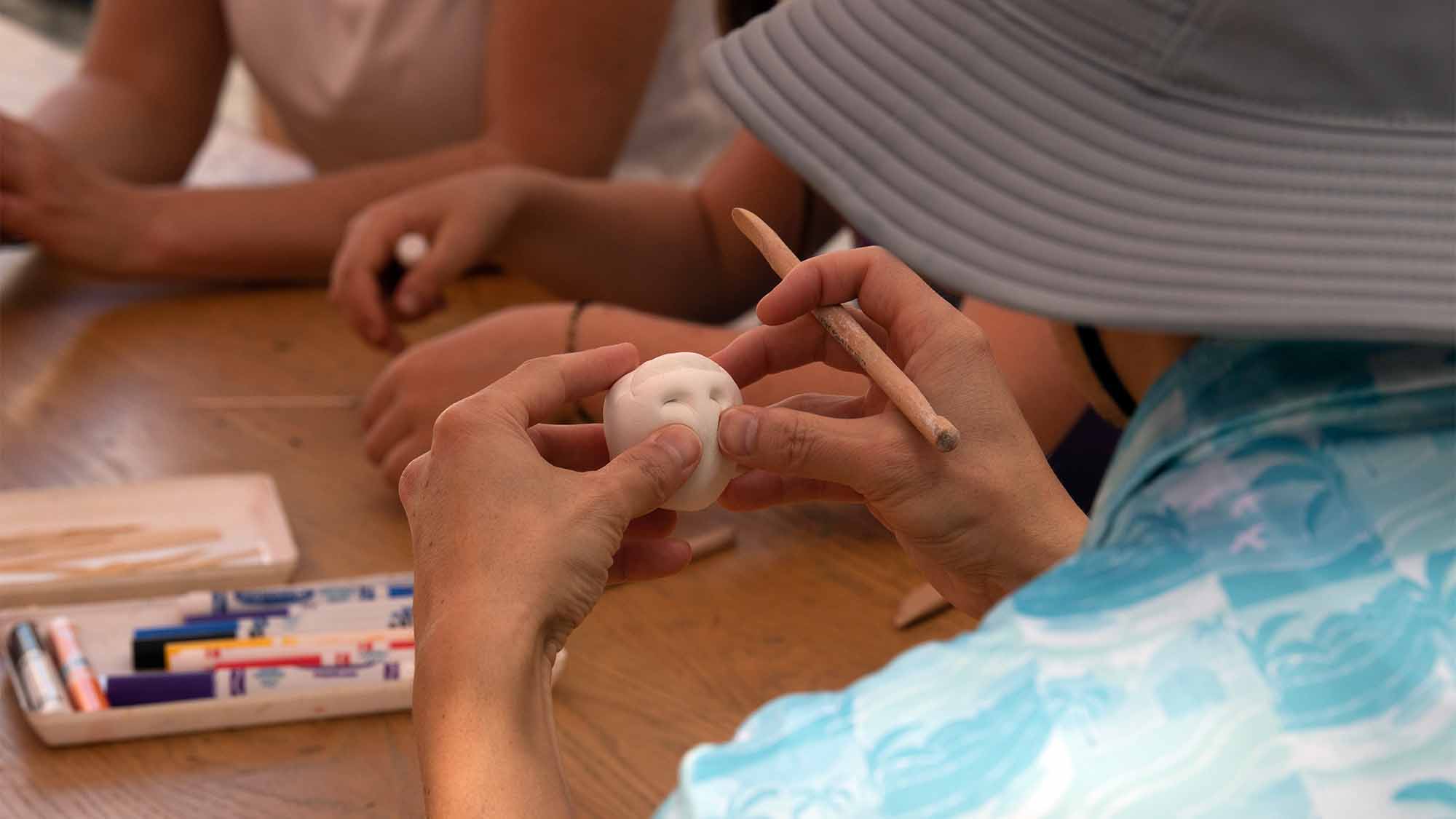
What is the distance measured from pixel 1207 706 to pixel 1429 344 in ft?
0.45

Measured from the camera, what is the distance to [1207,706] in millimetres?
412

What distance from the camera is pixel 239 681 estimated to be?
2.53ft

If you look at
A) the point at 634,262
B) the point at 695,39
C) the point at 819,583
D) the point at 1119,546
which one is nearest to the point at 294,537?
the point at 819,583

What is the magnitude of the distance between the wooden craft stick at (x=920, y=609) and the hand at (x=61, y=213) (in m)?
0.91

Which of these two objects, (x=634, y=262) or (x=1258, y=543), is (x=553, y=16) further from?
(x=1258, y=543)

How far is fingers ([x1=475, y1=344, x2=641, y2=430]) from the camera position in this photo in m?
0.63

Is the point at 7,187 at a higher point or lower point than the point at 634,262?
lower

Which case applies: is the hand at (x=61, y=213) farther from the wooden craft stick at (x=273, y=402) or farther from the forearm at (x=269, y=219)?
the wooden craft stick at (x=273, y=402)

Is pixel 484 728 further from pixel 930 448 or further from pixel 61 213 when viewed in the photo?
pixel 61 213

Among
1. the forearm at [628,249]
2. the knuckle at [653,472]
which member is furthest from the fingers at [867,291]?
the forearm at [628,249]

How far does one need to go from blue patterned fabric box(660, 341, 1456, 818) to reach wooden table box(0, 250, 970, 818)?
0.33m

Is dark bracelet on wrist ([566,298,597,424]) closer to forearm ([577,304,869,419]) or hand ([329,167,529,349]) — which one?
forearm ([577,304,869,419])

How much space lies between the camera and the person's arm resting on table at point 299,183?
4.56 feet

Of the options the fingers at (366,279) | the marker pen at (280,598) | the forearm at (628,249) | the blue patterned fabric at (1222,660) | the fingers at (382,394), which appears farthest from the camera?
the forearm at (628,249)
